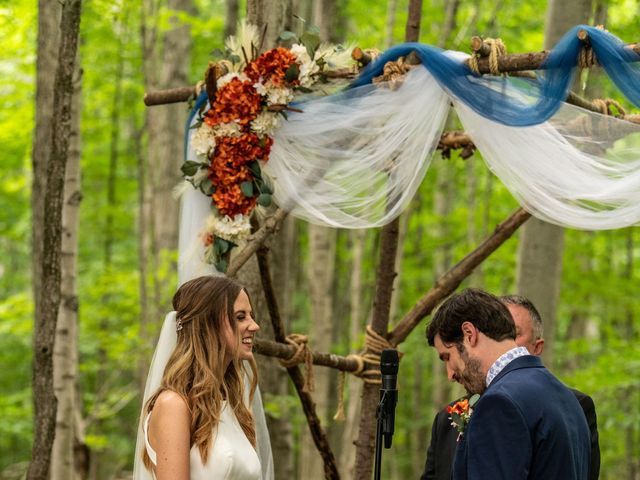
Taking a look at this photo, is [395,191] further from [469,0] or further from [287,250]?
[469,0]

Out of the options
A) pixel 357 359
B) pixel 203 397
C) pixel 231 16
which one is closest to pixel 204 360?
pixel 203 397

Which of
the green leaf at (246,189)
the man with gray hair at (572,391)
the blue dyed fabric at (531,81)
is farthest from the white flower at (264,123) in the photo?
the man with gray hair at (572,391)

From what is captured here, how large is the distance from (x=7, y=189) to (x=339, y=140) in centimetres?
1077

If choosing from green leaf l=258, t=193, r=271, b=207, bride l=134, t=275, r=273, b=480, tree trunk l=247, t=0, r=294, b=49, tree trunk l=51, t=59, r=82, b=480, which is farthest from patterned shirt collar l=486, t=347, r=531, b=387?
tree trunk l=51, t=59, r=82, b=480

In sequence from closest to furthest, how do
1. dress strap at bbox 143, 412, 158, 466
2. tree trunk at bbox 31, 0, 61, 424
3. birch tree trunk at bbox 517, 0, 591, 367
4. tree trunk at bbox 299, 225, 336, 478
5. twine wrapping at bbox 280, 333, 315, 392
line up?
dress strap at bbox 143, 412, 158, 466
twine wrapping at bbox 280, 333, 315, 392
tree trunk at bbox 31, 0, 61, 424
birch tree trunk at bbox 517, 0, 591, 367
tree trunk at bbox 299, 225, 336, 478

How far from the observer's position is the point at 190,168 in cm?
435

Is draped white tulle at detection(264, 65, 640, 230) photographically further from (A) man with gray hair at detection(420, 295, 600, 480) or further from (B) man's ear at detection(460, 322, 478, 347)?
(B) man's ear at detection(460, 322, 478, 347)

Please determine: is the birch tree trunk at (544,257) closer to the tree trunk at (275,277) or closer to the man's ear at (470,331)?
the tree trunk at (275,277)

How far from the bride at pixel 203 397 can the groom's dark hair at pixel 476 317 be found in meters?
0.93

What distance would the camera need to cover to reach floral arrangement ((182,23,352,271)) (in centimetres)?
427

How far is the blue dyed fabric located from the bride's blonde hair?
1386mm

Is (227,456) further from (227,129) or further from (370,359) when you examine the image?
(370,359)

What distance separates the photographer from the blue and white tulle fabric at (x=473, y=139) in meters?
3.58

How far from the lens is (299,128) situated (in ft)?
14.3
